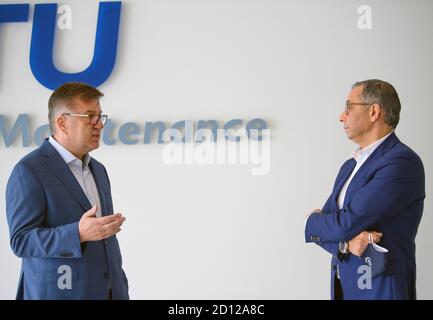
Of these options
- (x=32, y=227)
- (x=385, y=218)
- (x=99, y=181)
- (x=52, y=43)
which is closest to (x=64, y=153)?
(x=99, y=181)

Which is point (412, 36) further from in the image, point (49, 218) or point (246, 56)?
point (49, 218)

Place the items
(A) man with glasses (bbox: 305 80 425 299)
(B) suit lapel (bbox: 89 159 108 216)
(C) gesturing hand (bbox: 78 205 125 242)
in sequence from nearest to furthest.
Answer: (C) gesturing hand (bbox: 78 205 125 242) → (A) man with glasses (bbox: 305 80 425 299) → (B) suit lapel (bbox: 89 159 108 216)

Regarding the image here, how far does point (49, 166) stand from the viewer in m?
2.22

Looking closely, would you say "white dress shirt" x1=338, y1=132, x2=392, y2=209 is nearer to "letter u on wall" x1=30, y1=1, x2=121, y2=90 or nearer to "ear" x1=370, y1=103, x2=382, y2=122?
"ear" x1=370, y1=103, x2=382, y2=122

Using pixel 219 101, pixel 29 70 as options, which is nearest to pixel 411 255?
pixel 219 101

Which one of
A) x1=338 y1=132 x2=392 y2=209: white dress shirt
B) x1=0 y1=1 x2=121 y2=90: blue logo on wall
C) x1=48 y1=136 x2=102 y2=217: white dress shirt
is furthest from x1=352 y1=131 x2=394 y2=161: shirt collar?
x1=0 y1=1 x2=121 y2=90: blue logo on wall

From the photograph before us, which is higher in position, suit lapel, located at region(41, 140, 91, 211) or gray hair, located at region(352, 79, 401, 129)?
gray hair, located at region(352, 79, 401, 129)

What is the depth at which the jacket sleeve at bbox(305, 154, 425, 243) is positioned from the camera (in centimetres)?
220

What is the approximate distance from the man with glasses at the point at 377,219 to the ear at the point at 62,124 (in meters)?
1.19
